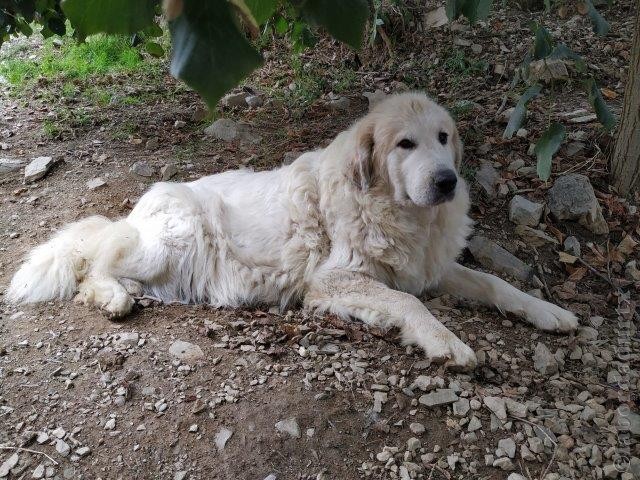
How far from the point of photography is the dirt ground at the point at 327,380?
2.41 m

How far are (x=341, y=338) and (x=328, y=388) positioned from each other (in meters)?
0.52

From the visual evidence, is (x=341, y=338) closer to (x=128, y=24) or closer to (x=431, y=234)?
(x=431, y=234)

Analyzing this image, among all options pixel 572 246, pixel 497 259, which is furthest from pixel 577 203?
pixel 497 259

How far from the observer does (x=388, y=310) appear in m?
3.31

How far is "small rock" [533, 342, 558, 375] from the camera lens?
2.96 metres

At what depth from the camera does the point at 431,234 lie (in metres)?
3.63

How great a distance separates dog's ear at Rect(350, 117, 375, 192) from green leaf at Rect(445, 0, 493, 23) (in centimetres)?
196

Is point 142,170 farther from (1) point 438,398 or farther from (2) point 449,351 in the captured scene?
(1) point 438,398

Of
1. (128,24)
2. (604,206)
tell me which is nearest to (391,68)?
(604,206)

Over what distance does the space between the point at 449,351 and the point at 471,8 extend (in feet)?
6.43

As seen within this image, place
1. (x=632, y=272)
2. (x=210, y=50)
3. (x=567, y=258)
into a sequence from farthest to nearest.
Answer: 1. (x=567, y=258)
2. (x=632, y=272)
3. (x=210, y=50)

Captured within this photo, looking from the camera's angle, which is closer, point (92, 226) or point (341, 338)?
point (341, 338)

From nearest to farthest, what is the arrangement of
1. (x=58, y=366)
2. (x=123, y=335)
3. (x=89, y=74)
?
1. (x=58, y=366)
2. (x=123, y=335)
3. (x=89, y=74)

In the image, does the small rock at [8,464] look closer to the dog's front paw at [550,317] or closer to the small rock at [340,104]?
the dog's front paw at [550,317]
